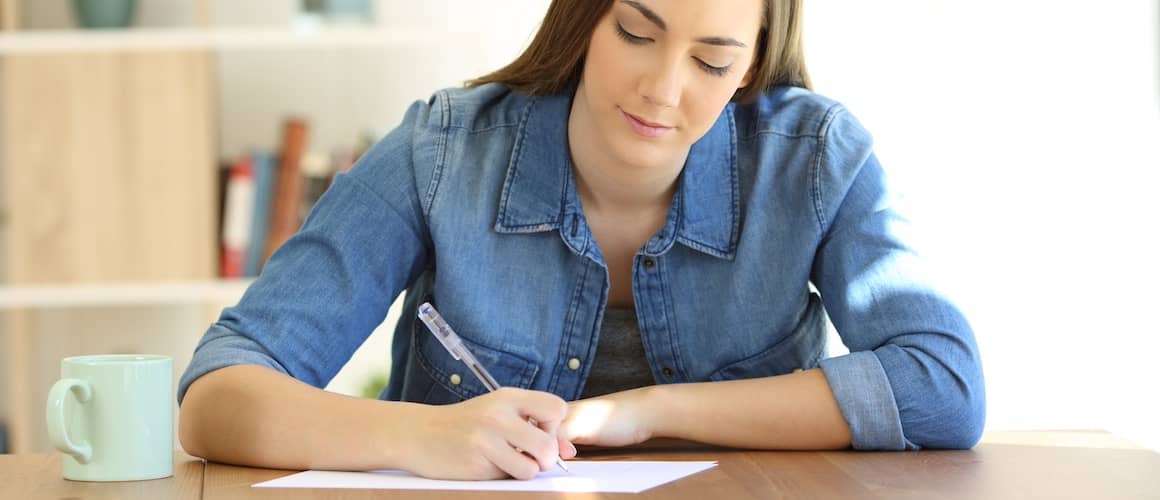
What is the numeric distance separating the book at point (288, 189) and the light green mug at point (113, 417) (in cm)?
202

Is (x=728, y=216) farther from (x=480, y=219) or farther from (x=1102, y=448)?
(x=1102, y=448)

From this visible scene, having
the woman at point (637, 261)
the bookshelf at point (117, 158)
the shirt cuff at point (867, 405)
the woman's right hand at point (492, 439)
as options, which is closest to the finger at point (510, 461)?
the woman's right hand at point (492, 439)

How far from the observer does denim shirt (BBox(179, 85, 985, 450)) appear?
1.56 metres

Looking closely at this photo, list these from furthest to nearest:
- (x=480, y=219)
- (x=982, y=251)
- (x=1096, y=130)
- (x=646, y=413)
Answer: 1. (x=982, y=251)
2. (x=1096, y=130)
3. (x=480, y=219)
4. (x=646, y=413)

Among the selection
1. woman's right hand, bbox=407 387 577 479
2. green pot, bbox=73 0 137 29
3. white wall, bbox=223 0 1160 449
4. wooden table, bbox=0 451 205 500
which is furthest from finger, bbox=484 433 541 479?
green pot, bbox=73 0 137 29

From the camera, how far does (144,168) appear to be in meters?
3.16

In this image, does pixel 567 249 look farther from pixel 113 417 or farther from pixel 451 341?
pixel 113 417

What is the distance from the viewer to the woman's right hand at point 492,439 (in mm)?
1201

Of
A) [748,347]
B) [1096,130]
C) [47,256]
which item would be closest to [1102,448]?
[748,347]

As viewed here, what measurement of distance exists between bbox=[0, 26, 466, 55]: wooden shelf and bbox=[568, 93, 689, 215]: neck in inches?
60.3

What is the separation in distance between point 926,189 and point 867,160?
1.85 meters

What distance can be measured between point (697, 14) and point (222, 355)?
0.62 m

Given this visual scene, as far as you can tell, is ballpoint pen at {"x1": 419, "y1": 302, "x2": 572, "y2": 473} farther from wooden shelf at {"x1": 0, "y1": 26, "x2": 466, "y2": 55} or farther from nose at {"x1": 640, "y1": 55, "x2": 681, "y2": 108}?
wooden shelf at {"x1": 0, "y1": 26, "x2": 466, "y2": 55}

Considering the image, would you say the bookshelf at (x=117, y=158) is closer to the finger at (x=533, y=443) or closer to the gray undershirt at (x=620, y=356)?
the gray undershirt at (x=620, y=356)
